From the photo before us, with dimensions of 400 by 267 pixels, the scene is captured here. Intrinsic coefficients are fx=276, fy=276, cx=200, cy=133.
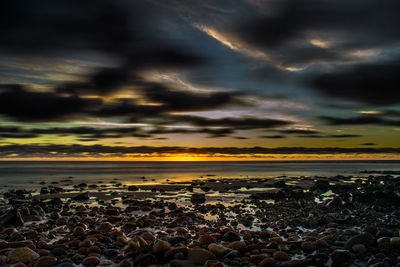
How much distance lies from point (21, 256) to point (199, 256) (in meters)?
5.16

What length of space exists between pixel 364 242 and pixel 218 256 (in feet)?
16.0

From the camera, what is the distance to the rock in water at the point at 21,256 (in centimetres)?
792

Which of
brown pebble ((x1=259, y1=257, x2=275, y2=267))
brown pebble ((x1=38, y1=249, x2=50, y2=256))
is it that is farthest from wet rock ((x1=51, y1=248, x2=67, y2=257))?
brown pebble ((x1=259, y1=257, x2=275, y2=267))

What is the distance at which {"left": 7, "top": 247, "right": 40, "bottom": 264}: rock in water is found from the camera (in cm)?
792

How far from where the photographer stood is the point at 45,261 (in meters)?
7.76

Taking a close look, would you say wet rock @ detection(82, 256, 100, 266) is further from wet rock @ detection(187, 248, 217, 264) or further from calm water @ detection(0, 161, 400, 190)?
calm water @ detection(0, 161, 400, 190)

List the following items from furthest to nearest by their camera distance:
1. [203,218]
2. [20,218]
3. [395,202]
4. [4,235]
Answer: [395,202]
[203,218]
[20,218]
[4,235]

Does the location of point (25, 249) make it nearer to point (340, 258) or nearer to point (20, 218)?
point (20, 218)

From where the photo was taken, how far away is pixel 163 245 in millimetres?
8586

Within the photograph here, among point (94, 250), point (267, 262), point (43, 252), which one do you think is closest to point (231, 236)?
point (267, 262)

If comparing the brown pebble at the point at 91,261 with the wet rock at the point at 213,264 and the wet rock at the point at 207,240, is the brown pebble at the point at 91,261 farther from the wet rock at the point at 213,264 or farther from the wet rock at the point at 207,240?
the wet rock at the point at 207,240

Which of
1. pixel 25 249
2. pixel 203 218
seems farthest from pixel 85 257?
pixel 203 218

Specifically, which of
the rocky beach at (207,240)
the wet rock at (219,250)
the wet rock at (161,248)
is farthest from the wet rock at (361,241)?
the wet rock at (161,248)

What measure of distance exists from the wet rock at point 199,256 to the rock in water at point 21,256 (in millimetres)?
4604
